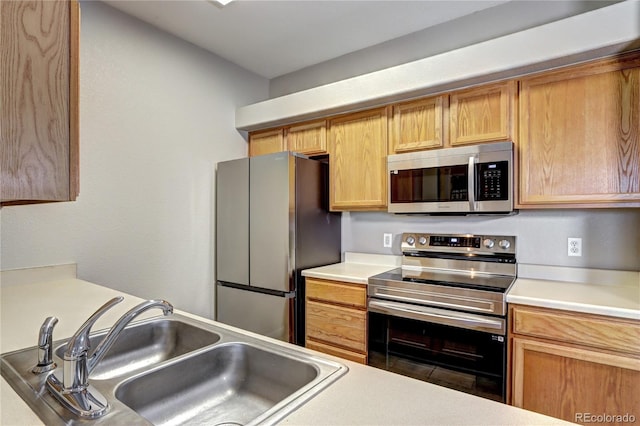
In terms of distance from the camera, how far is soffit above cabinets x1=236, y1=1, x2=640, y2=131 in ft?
5.48

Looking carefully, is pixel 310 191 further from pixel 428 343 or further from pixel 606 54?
pixel 606 54

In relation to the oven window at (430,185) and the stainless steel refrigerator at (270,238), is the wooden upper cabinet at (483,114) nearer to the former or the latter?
the oven window at (430,185)

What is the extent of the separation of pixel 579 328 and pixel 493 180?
2.84 ft

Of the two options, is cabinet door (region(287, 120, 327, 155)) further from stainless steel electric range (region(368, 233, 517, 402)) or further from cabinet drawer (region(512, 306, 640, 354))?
cabinet drawer (region(512, 306, 640, 354))

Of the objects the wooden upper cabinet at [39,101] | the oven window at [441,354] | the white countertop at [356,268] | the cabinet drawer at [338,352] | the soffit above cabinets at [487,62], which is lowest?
the cabinet drawer at [338,352]

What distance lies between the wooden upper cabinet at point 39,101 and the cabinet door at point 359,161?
210 centimetres

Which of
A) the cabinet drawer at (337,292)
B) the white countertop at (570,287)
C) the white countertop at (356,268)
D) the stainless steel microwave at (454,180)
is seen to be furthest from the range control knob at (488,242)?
the cabinet drawer at (337,292)

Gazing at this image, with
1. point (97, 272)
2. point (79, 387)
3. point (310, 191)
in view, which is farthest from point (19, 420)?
point (310, 191)

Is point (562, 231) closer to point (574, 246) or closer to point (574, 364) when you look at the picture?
point (574, 246)

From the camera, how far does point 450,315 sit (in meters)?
1.91

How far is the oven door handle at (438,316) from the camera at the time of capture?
1.78m

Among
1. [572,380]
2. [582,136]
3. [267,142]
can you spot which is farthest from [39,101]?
[267,142]

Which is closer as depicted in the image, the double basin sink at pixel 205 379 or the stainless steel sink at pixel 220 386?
the double basin sink at pixel 205 379

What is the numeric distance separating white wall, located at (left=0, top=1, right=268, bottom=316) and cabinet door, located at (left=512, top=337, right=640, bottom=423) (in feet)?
7.37
